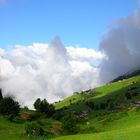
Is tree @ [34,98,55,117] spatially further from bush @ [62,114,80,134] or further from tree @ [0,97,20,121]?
bush @ [62,114,80,134]

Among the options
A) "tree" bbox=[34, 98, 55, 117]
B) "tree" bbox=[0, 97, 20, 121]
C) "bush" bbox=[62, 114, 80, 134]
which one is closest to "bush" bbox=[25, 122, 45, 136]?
"bush" bbox=[62, 114, 80, 134]

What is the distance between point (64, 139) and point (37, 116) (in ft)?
227

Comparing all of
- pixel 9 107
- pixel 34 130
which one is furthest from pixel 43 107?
pixel 34 130

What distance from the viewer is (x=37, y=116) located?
125188mm

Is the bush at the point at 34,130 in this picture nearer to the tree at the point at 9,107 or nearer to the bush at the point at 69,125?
the bush at the point at 69,125

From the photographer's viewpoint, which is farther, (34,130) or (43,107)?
(43,107)

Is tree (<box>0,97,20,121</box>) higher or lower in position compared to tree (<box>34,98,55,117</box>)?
lower

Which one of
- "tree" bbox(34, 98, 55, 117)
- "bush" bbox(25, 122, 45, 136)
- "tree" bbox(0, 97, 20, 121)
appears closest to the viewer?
"bush" bbox(25, 122, 45, 136)

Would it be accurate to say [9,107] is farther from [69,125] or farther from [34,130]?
[34,130]

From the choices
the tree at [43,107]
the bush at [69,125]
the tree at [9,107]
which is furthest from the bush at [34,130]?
the tree at [43,107]

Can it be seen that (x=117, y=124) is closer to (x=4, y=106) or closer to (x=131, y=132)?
(x=131, y=132)

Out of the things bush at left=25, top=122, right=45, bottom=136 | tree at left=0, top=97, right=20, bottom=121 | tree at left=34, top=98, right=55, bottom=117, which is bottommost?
bush at left=25, top=122, right=45, bottom=136

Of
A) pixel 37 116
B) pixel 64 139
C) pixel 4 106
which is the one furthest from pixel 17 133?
pixel 37 116

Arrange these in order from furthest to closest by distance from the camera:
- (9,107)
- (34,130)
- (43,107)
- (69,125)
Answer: (43,107)
(9,107)
(69,125)
(34,130)
